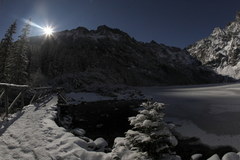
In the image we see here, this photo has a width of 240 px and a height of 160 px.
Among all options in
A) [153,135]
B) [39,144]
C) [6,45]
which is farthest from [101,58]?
[153,135]

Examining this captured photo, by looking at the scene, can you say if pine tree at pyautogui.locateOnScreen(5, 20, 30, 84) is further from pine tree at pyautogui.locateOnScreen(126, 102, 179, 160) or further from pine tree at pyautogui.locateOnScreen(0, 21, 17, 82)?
pine tree at pyautogui.locateOnScreen(126, 102, 179, 160)

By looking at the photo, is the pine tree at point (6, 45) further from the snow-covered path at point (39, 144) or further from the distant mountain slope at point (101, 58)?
the distant mountain slope at point (101, 58)

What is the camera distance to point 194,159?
948 cm

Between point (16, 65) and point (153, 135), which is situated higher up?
point (16, 65)

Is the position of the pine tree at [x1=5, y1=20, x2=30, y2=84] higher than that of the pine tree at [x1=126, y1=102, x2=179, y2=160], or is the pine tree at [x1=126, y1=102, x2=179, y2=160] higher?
the pine tree at [x1=5, y1=20, x2=30, y2=84]

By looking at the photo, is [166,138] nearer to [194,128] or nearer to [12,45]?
[194,128]

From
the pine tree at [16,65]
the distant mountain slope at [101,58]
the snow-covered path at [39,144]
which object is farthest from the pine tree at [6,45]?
the distant mountain slope at [101,58]

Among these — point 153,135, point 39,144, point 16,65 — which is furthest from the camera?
point 16,65

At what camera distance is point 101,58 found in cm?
12356

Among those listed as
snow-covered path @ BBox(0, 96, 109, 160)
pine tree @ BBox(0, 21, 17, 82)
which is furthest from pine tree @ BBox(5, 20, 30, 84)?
→ snow-covered path @ BBox(0, 96, 109, 160)

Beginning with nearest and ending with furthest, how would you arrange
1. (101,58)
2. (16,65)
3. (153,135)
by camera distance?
(153,135)
(16,65)
(101,58)

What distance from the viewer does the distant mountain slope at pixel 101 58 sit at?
103 meters

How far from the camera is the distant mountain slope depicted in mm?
103250

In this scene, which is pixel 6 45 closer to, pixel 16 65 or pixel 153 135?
pixel 16 65
